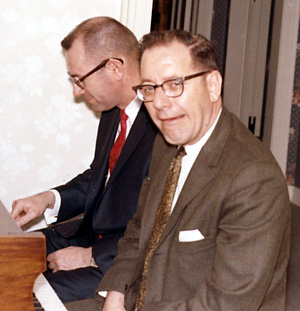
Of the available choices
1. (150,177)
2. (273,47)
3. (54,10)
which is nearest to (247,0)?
(273,47)

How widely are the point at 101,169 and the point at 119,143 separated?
0.13 metres

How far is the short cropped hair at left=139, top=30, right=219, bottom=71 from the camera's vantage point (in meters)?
1.61

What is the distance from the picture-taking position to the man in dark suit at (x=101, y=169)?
219cm

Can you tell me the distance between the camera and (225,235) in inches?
57.8

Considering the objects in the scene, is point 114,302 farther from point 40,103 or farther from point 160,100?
point 40,103

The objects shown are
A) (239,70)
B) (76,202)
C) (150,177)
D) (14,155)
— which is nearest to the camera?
(150,177)

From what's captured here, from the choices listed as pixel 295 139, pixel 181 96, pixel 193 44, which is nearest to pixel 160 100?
pixel 181 96

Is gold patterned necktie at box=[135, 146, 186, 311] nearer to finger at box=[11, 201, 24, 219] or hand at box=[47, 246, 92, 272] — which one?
hand at box=[47, 246, 92, 272]

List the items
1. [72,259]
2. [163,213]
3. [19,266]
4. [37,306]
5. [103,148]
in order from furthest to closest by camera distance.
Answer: [103,148], [72,259], [163,213], [37,306], [19,266]

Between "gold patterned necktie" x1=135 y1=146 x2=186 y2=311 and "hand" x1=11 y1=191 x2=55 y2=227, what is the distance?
0.81 m

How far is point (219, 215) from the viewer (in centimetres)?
151

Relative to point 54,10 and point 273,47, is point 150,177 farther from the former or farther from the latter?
point 273,47

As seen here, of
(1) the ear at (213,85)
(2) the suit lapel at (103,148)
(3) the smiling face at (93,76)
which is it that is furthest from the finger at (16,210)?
(1) the ear at (213,85)

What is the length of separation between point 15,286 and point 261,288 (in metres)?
0.58
